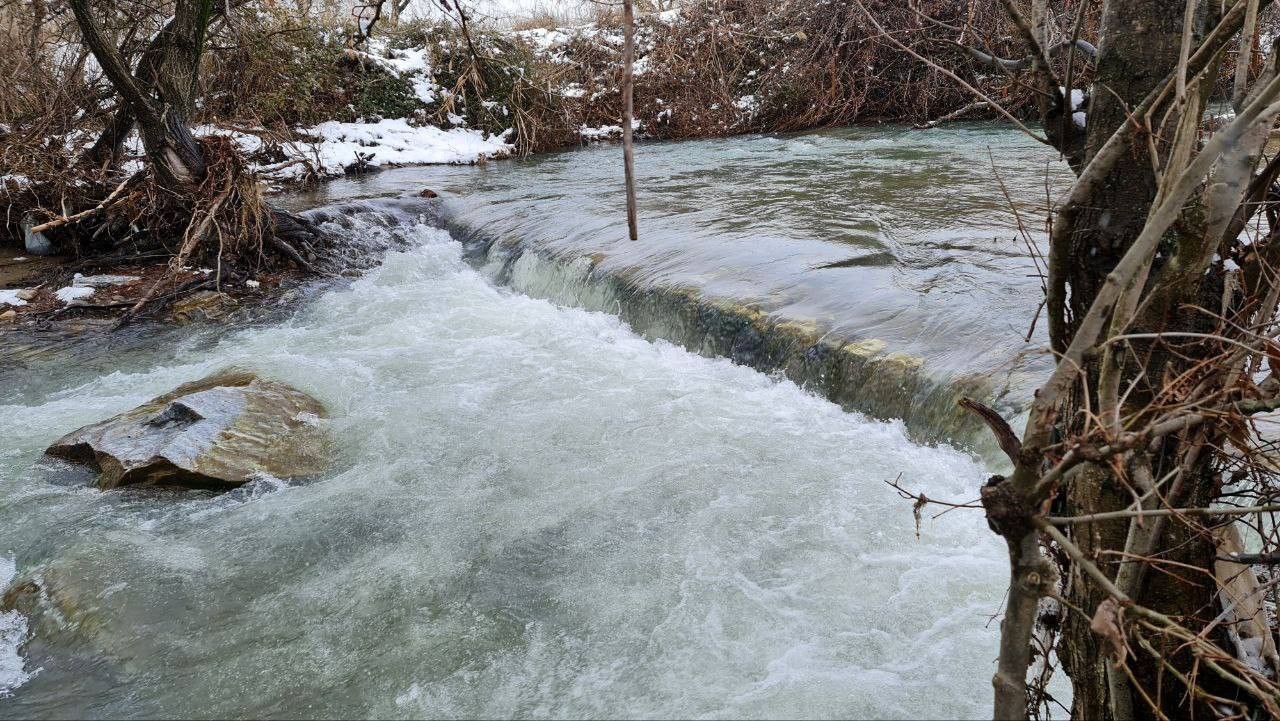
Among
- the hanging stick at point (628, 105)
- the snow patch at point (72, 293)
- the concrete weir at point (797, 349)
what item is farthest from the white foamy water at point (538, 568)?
the snow patch at point (72, 293)

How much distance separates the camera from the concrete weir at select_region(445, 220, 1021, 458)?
4430 millimetres

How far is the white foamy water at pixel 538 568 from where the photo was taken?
2982 millimetres

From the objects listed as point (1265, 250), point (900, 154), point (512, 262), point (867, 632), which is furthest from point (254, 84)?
point (1265, 250)

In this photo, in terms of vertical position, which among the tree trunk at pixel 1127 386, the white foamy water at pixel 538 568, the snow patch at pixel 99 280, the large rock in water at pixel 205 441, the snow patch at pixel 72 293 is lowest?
the white foamy water at pixel 538 568

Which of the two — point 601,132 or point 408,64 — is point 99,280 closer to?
point 408,64

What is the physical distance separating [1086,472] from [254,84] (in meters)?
16.0

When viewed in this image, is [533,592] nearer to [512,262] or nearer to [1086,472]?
[1086,472]

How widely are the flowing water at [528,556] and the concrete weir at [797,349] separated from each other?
0.13 meters

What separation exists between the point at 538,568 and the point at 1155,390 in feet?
8.66

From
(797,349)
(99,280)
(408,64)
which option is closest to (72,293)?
(99,280)

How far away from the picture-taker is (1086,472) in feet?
6.15

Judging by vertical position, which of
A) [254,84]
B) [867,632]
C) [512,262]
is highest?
[254,84]

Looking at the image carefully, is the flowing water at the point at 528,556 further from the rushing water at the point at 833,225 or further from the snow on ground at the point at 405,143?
the snow on ground at the point at 405,143

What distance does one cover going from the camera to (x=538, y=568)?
373cm
